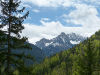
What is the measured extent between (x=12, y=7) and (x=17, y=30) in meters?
1.91

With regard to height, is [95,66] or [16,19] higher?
[16,19]

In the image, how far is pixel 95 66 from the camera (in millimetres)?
22938

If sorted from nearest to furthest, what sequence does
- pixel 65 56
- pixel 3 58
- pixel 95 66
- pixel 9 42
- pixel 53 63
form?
1. pixel 3 58
2. pixel 9 42
3. pixel 95 66
4. pixel 53 63
5. pixel 65 56

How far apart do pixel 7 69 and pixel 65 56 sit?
184 meters

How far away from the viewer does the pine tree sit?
1296cm

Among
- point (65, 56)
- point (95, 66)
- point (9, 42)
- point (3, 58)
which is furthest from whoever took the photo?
point (65, 56)

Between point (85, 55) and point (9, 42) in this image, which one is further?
point (85, 55)

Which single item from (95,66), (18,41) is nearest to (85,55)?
(95,66)

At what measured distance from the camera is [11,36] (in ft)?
44.9

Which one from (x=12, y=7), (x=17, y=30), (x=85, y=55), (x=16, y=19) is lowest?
(x=85, y=55)

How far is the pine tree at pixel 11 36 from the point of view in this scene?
1296 cm

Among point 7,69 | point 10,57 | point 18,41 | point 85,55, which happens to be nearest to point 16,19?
point 18,41

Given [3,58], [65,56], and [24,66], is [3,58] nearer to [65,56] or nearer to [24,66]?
[24,66]

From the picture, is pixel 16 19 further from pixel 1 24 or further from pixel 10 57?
pixel 10 57
